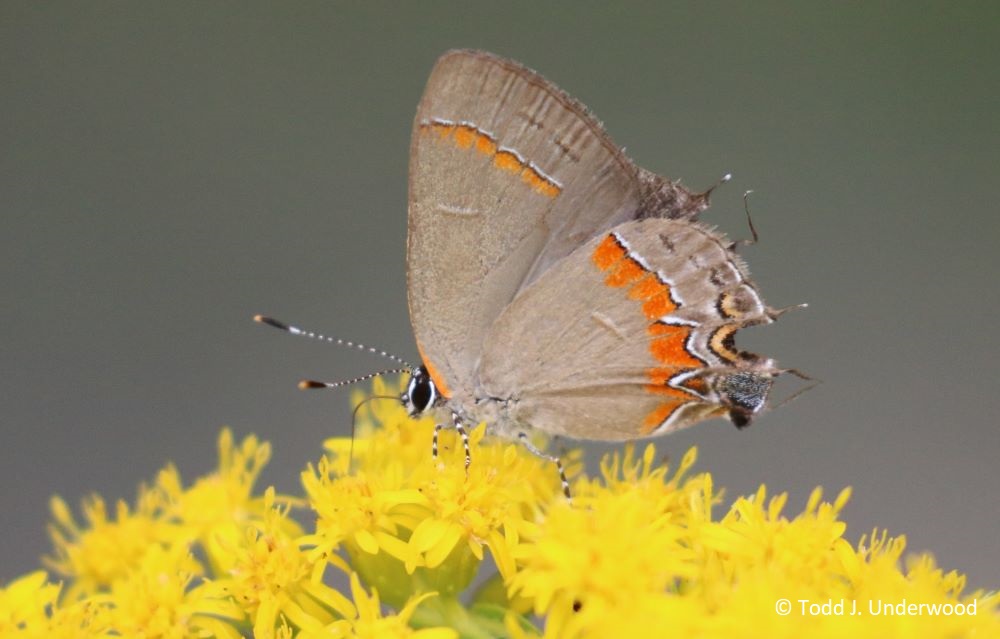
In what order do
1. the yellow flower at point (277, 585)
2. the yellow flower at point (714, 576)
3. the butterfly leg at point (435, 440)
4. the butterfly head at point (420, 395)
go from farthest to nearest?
→ 1. the butterfly head at point (420, 395)
2. the butterfly leg at point (435, 440)
3. the yellow flower at point (277, 585)
4. the yellow flower at point (714, 576)

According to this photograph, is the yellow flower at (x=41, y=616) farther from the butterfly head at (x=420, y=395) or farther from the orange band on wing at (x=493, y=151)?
the orange band on wing at (x=493, y=151)

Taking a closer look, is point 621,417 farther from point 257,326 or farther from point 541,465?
point 257,326

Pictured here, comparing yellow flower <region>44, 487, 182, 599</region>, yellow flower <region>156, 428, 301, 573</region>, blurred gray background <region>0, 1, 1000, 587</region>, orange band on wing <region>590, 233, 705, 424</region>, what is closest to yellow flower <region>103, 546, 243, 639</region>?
yellow flower <region>156, 428, 301, 573</region>

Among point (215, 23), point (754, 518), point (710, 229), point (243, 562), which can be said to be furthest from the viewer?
point (215, 23)

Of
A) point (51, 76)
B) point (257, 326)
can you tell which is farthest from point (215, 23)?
point (257, 326)

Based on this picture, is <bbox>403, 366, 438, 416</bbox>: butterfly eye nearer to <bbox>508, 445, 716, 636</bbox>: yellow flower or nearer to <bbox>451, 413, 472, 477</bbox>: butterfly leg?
<bbox>451, 413, 472, 477</bbox>: butterfly leg

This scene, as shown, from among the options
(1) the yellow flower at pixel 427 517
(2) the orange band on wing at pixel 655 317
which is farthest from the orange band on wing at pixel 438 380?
(2) the orange band on wing at pixel 655 317
